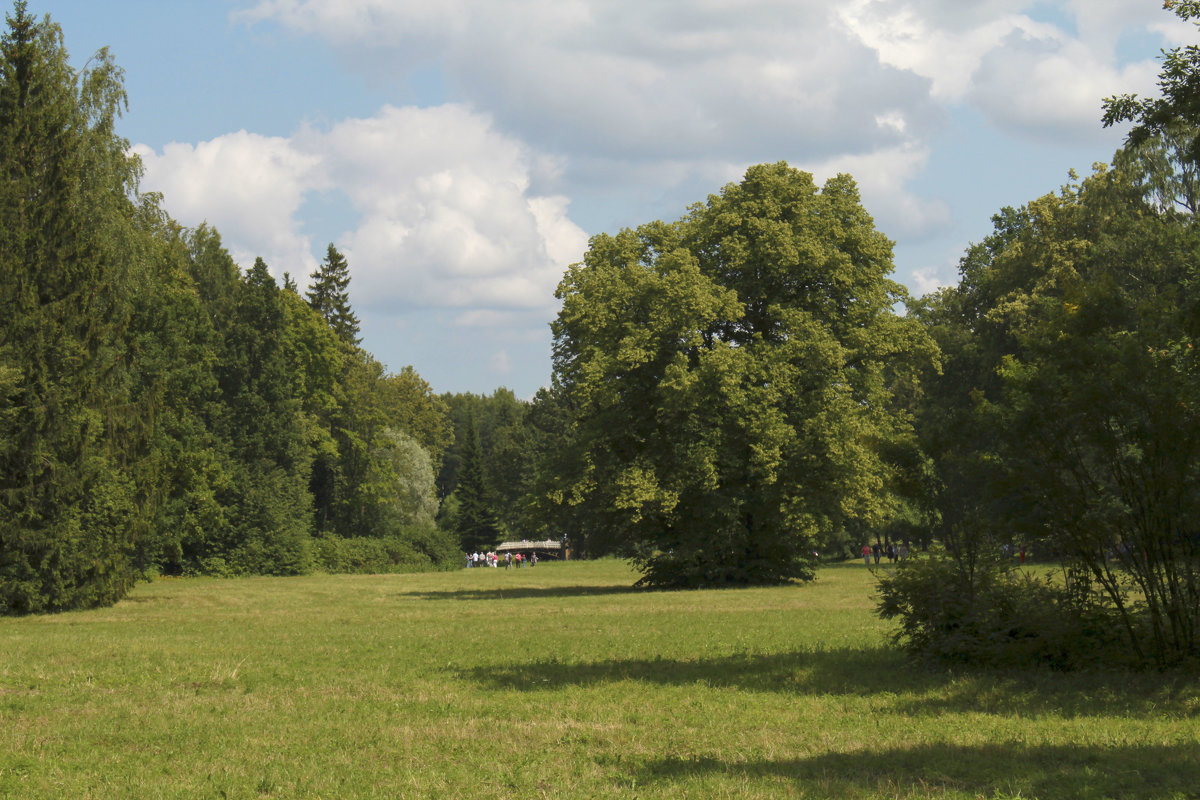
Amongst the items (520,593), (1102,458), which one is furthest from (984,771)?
(520,593)

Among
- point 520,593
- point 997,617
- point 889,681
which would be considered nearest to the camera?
point 889,681

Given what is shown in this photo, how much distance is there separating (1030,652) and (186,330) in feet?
157

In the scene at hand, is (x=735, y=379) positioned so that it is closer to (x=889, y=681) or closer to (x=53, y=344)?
(x=53, y=344)

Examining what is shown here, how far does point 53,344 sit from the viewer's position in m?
32.0

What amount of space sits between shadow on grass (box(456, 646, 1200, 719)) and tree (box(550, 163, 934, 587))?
21.2 m

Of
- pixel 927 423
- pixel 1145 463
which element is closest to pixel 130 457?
pixel 927 423

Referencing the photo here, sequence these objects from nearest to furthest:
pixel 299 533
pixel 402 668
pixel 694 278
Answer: pixel 402 668, pixel 694 278, pixel 299 533

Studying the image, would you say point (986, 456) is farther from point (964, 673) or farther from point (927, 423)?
point (964, 673)

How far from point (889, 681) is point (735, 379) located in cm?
2437

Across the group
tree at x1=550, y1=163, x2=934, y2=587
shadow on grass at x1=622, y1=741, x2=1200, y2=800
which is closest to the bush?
shadow on grass at x1=622, y1=741, x2=1200, y2=800

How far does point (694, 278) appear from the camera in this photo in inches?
1569

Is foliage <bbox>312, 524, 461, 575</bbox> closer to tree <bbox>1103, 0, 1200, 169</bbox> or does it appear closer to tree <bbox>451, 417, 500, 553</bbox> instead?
tree <bbox>451, 417, 500, 553</bbox>

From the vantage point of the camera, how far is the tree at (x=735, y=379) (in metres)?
39.1

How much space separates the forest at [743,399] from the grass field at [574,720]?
191 centimetres
